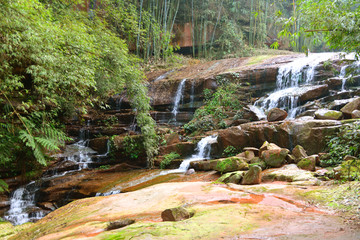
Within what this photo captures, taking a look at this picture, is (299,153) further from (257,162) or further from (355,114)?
(355,114)

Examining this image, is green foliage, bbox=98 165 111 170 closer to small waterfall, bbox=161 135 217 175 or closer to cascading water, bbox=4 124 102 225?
cascading water, bbox=4 124 102 225

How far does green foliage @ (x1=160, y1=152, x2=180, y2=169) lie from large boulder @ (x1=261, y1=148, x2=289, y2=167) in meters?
4.16

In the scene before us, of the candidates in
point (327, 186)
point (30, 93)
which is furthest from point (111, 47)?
point (327, 186)

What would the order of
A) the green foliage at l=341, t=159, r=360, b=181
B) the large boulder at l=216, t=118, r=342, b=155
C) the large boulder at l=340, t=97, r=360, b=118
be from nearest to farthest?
the green foliage at l=341, t=159, r=360, b=181 → the large boulder at l=216, t=118, r=342, b=155 → the large boulder at l=340, t=97, r=360, b=118

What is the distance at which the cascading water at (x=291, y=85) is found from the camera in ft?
36.2

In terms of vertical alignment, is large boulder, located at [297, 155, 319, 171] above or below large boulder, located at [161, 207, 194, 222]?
below

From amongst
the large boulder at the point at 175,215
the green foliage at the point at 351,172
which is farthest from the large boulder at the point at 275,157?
the large boulder at the point at 175,215

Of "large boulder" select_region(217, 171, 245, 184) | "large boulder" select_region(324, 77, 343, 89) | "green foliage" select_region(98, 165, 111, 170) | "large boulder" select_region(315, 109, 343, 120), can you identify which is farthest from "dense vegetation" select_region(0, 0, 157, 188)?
"large boulder" select_region(324, 77, 343, 89)

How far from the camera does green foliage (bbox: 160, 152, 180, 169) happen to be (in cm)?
945

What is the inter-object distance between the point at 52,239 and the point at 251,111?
33.5 ft

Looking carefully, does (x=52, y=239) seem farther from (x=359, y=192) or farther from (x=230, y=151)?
(x=230, y=151)

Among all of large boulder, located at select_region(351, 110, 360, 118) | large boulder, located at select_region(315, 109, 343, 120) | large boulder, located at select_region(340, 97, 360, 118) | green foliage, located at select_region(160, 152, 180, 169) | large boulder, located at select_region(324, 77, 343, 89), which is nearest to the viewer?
large boulder, located at select_region(351, 110, 360, 118)

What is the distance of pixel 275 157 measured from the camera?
648cm

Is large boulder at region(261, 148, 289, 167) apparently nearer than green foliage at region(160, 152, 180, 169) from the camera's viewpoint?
Yes
